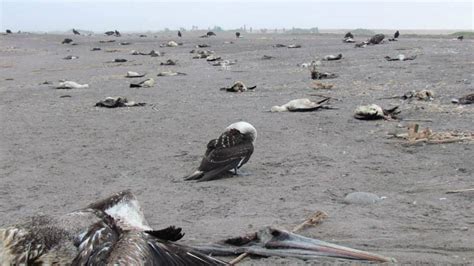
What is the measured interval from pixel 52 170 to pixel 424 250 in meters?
5.03

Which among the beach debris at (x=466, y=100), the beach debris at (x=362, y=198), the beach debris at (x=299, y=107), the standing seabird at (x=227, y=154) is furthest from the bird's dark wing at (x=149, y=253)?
the beach debris at (x=466, y=100)

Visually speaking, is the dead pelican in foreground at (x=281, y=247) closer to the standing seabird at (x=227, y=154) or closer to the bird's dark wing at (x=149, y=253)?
the bird's dark wing at (x=149, y=253)

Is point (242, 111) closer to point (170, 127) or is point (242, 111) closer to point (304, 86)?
point (170, 127)

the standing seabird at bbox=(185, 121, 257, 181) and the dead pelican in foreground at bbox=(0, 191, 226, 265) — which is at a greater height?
the dead pelican in foreground at bbox=(0, 191, 226, 265)

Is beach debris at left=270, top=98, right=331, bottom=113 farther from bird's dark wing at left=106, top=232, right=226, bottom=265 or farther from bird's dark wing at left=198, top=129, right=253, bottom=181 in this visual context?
bird's dark wing at left=106, top=232, right=226, bottom=265

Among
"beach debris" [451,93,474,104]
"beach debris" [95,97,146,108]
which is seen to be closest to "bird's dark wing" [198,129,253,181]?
"beach debris" [451,93,474,104]

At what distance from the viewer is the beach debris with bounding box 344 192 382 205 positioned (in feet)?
18.1

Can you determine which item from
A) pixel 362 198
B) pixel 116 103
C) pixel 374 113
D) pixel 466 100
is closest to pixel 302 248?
pixel 362 198

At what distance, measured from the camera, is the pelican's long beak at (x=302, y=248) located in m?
4.07

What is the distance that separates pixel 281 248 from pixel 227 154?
8.92ft

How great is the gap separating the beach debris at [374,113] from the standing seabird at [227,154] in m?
3.16

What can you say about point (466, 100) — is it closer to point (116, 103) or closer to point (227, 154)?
point (227, 154)

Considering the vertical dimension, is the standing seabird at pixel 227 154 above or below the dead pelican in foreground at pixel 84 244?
below

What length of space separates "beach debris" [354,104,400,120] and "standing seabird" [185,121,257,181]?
316 centimetres
